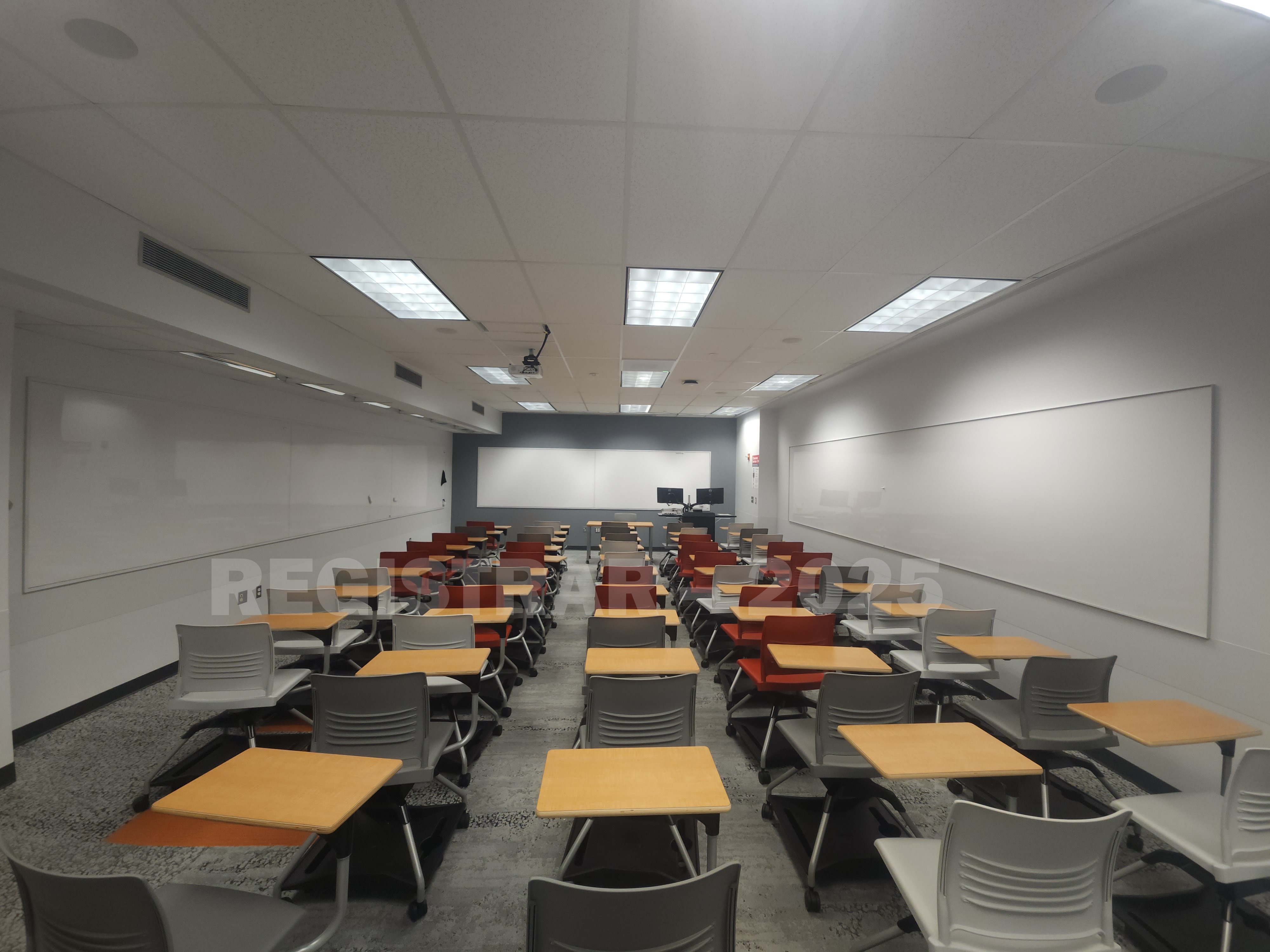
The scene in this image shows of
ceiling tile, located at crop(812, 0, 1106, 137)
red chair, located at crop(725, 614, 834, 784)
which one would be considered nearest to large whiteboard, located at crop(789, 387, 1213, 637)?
red chair, located at crop(725, 614, 834, 784)

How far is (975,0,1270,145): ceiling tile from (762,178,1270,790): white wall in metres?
1.15

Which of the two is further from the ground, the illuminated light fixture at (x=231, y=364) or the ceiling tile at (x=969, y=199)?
the ceiling tile at (x=969, y=199)

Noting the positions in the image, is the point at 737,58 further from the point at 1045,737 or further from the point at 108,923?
the point at 1045,737

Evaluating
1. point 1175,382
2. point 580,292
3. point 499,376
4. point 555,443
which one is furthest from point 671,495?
point 1175,382

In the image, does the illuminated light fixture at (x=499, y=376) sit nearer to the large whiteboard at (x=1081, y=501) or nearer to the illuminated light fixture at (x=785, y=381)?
the illuminated light fixture at (x=785, y=381)

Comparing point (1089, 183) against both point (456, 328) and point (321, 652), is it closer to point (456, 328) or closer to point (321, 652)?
point (456, 328)

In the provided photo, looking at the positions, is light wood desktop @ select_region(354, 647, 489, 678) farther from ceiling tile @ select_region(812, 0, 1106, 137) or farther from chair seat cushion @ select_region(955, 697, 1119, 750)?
ceiling tile @ select_region(812, 0, 1106, 137)

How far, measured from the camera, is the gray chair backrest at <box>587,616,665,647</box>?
10.9 feet

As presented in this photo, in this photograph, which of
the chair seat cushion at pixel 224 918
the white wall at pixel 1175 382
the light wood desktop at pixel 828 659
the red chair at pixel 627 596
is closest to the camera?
the chair seat cushion at pixel 224 918

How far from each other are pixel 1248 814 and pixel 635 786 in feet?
7.10

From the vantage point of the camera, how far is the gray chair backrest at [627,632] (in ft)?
10.9

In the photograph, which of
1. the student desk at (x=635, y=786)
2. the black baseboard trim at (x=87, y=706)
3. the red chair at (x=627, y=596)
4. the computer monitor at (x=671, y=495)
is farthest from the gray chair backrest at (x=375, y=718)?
the computer monitor at (x=671, y=495)

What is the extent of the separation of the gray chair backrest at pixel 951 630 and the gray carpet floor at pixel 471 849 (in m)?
0.81

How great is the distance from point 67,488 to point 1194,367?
747 centimetres
